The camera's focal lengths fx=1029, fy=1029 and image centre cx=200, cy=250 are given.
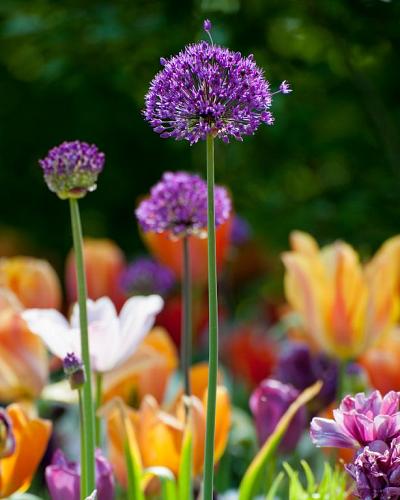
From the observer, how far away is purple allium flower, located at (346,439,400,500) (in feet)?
1.89

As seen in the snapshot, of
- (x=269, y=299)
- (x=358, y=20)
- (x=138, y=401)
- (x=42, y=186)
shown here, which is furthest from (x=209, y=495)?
(x=42, y=186)

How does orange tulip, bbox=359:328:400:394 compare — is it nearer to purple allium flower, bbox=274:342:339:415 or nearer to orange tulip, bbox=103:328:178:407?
purple allium flower, bbox=274:342:339:415

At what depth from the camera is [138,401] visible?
40.5 inches

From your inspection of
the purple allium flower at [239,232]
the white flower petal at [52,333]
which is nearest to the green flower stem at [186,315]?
the white flower petal at [52,333]

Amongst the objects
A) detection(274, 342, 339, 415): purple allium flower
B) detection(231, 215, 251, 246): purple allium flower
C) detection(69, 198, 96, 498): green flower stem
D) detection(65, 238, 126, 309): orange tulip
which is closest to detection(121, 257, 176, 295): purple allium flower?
detection(65, 238, 126, 309): orange tulip

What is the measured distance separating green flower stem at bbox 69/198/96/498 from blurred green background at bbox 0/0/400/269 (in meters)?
0.62

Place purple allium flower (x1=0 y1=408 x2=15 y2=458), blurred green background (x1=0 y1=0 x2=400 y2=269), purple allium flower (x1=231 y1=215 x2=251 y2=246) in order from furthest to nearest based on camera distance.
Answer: purple allium flower (x1=231 y1=215 x2=251 y2=246) → blurred green background (x1=0 y1=0 x2=400 y2=269) → purple allium flower (x1=0 y1=408 x2=15 y2=458)

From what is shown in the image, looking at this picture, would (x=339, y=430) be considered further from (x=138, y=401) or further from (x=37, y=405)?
(x=37, y=405)

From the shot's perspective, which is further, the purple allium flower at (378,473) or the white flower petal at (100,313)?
the white flower petal at (100,313)

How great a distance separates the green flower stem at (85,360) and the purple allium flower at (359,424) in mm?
153

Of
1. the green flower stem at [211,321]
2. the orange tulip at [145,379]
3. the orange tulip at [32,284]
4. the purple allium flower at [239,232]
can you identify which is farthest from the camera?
the purple allium flower at [239,232]

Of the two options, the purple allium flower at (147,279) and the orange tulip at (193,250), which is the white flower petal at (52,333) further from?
the purple allium flower at (147,279)

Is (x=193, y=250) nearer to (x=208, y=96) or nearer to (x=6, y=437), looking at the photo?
(x=6, y=437)

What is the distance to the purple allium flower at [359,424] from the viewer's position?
0.59 meters
